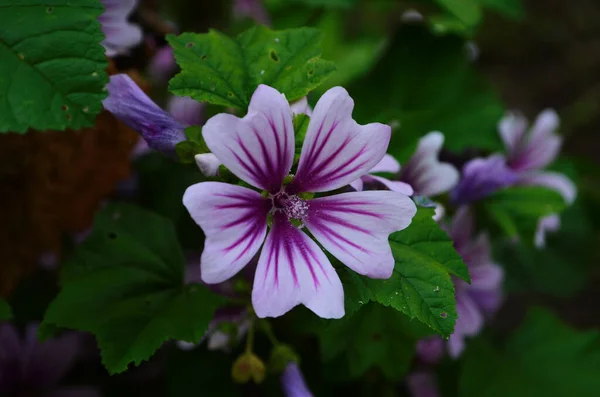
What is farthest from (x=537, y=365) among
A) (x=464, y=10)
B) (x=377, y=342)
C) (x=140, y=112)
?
(x=140, y=112)

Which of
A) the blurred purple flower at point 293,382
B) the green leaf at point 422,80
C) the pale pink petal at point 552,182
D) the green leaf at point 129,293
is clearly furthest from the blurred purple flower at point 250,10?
the blurred purple flower at point 293,382

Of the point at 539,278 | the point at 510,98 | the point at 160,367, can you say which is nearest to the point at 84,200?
the point at 160,367

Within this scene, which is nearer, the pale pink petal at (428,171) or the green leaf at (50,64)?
the green leaf at (50,64)

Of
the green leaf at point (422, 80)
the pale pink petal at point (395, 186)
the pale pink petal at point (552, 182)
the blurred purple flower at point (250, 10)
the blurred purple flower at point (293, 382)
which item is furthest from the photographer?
the blurred purple flower at point (250, 10)

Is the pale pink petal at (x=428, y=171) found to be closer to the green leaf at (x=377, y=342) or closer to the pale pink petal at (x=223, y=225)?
the green leaf at (x=377, y=342)

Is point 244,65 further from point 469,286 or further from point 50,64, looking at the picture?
point 469,286
